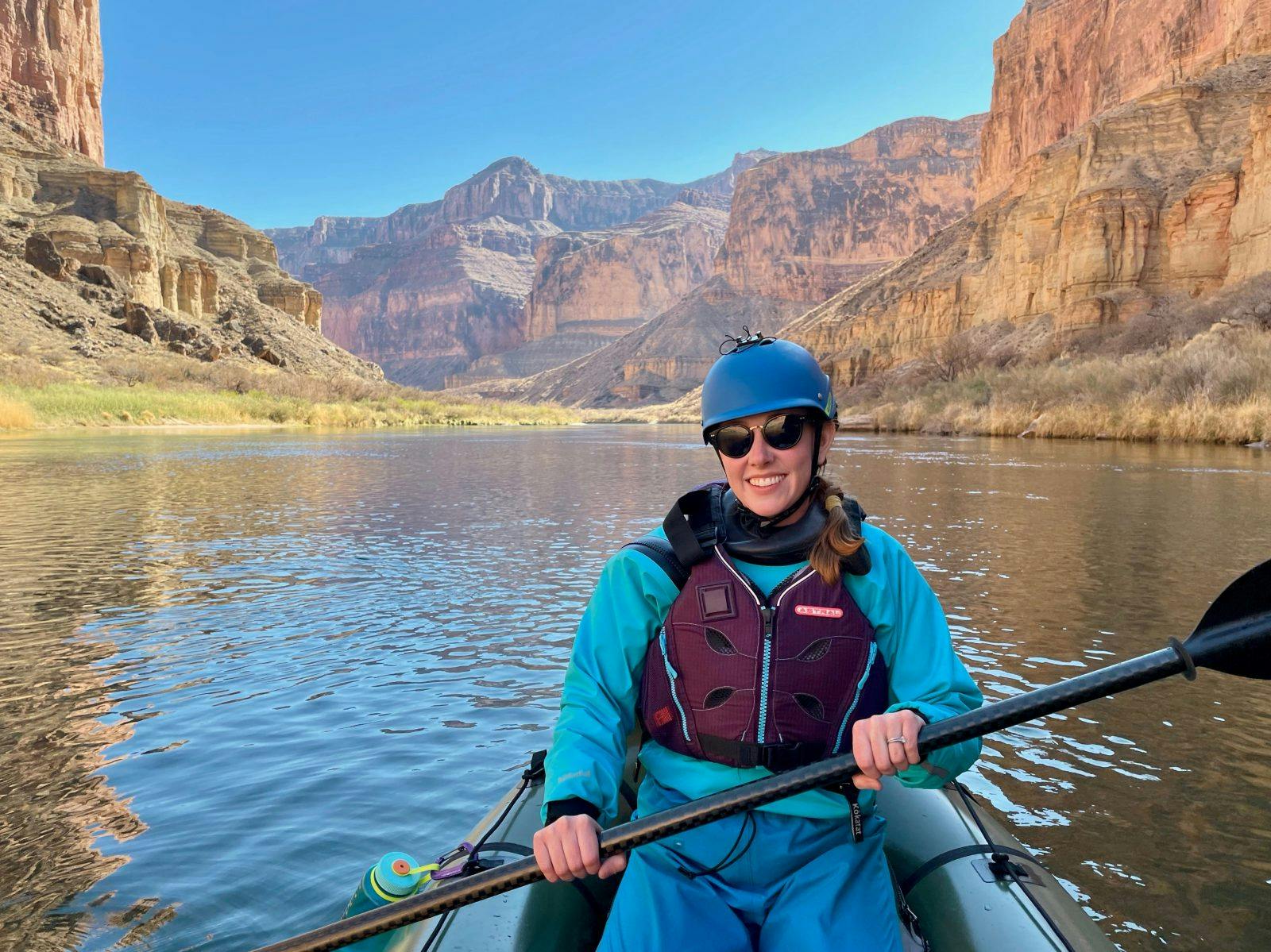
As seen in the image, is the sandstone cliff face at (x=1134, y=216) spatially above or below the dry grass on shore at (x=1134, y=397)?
above

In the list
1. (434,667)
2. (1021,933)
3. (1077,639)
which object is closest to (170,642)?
(434,667)

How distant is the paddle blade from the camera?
64.3 inches

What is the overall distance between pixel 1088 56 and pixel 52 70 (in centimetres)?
9414

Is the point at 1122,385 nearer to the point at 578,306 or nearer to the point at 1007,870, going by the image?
the point at 1007,870

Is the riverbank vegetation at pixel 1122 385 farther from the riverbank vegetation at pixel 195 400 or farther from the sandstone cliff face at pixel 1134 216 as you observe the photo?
the riverbank vegetation at pixel 195 400

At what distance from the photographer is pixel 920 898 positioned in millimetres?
2150

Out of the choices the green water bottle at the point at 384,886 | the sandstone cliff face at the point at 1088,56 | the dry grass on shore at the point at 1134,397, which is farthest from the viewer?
the sandstone cliff face at the point at 1088,56

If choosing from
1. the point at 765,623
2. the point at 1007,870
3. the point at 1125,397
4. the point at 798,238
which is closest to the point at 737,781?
the point at 765,623

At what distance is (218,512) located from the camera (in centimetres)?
1231

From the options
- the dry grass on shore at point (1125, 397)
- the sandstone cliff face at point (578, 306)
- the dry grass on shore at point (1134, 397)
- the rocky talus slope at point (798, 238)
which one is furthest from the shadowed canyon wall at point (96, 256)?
the sandstone cliff face at point (578, 306)

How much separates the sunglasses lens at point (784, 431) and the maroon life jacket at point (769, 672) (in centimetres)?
31

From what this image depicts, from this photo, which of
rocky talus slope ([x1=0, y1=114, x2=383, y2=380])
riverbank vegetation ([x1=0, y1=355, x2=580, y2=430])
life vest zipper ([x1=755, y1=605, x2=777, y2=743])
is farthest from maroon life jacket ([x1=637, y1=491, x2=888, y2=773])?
rocky talus slope ([x1=0, y1=114, x2=383, y2=380])

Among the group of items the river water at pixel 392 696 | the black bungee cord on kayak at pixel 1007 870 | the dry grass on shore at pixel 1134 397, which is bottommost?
the river water at pixel 392 696

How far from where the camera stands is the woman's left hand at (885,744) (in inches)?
67.4
